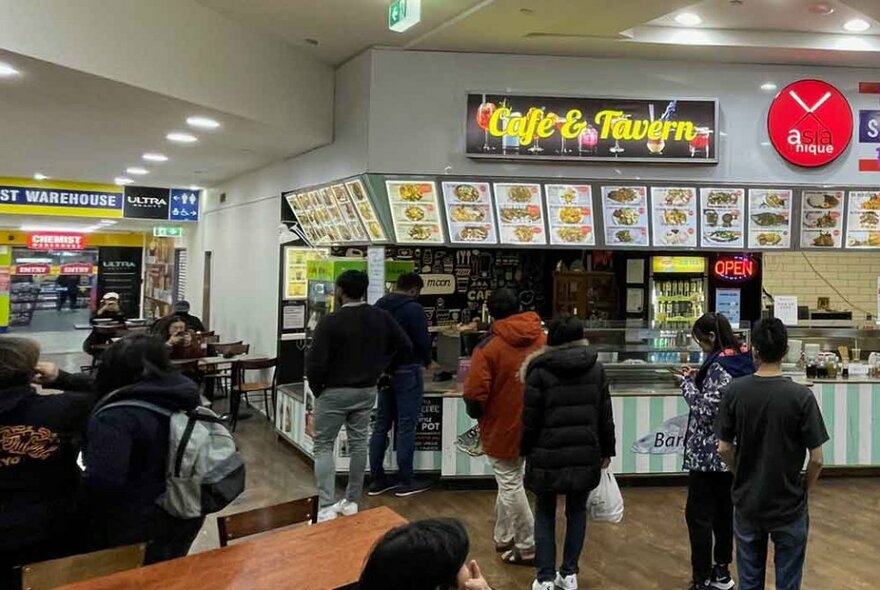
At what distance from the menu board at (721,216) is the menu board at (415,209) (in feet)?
7.46

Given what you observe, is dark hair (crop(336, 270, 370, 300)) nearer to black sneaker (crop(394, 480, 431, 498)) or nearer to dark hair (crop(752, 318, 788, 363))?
black sneaker (crop(394, 480, 431, 498))

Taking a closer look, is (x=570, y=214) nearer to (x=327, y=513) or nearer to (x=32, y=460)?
(x=327, y=513)

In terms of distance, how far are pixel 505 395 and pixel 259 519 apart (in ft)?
5.38

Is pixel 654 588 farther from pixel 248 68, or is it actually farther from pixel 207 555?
pixel 248 68

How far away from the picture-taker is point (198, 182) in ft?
32.4

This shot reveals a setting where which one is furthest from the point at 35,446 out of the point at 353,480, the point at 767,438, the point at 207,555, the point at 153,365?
the point at 767,438

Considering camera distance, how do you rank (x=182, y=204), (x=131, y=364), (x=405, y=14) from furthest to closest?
(x=182, y=204), (x=405, y=14), (x=131, y=364)

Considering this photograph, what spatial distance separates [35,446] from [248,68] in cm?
379

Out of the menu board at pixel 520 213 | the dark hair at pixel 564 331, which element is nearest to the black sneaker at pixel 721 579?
the dark hair at pixel 564 331

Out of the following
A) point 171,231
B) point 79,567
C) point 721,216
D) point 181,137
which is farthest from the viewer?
point 171,231

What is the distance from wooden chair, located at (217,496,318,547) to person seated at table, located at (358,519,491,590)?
1385mm

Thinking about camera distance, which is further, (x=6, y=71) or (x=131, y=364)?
(x=6, y=71)

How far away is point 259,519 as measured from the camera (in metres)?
2.52

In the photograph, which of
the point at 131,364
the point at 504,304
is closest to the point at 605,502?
the point at 504,304
